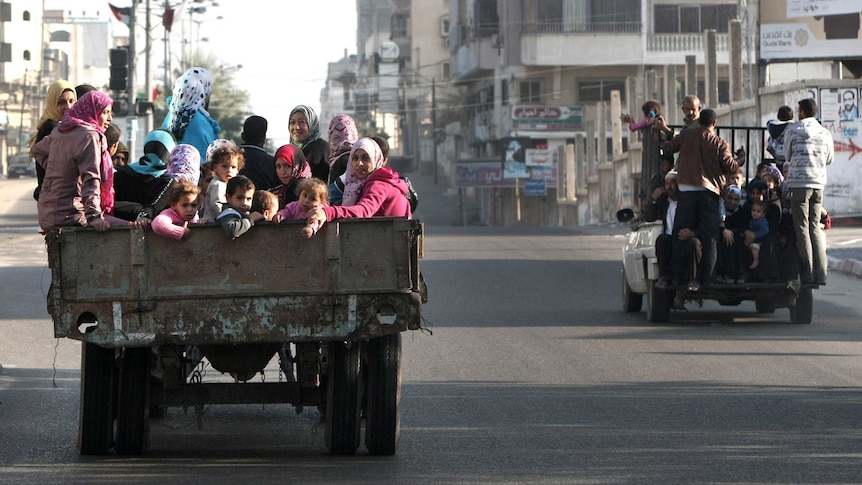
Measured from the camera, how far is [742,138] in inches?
1350

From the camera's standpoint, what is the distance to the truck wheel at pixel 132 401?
781 centimetres

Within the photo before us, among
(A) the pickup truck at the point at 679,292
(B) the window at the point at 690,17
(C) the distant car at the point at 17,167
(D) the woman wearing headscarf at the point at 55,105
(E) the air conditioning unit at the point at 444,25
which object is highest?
(E) the air conditioning unit at the point at 444,25

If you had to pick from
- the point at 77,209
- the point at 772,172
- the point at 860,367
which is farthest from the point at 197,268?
the point at 772,172

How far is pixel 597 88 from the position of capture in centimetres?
6994

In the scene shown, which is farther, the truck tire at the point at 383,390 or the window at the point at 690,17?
the window at the point at 690,17

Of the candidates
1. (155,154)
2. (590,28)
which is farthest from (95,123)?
(590,28)

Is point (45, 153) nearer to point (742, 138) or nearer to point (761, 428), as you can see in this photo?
point (761, 428)

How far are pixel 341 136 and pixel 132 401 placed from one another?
8.40 ft

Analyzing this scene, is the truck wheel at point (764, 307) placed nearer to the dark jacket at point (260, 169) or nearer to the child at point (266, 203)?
the dark jacket at point (260, 169)

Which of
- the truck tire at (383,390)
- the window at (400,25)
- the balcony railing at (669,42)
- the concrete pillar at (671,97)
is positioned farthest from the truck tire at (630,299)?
the window at (400,25)

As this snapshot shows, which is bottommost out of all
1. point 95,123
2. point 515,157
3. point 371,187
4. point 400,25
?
point 371,187

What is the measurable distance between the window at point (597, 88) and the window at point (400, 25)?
64.7m

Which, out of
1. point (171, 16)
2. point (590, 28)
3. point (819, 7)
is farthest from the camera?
point (590, 28)

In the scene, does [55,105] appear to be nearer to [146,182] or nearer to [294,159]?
[146,182]
